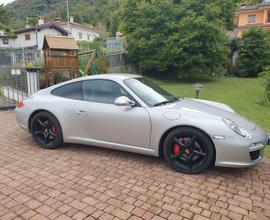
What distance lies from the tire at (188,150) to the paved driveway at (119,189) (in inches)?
5.3

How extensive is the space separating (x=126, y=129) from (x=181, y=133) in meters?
0.82

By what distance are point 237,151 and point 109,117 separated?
6.04 ft

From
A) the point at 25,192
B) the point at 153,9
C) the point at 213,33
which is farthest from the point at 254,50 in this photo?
the point at 25,192

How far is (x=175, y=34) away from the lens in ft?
53.6

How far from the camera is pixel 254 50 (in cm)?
2164

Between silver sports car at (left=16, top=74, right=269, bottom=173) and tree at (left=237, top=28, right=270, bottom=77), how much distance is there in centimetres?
1990

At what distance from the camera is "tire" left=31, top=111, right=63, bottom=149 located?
4367 mm

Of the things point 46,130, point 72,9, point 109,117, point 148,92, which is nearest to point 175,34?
point 148,92

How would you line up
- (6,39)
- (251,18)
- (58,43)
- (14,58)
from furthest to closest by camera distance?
(6,39) → (251,18) → (58,43) → (14,58)

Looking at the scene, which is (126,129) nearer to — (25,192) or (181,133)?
(181,133)

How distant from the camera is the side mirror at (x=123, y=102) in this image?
3.72 metres

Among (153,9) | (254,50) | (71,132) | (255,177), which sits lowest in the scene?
(255,177)

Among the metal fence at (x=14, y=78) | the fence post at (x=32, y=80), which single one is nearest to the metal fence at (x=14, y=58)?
the metal fence at (x=14, y=78)

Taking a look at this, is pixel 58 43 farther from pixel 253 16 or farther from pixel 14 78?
pixel 253 16
